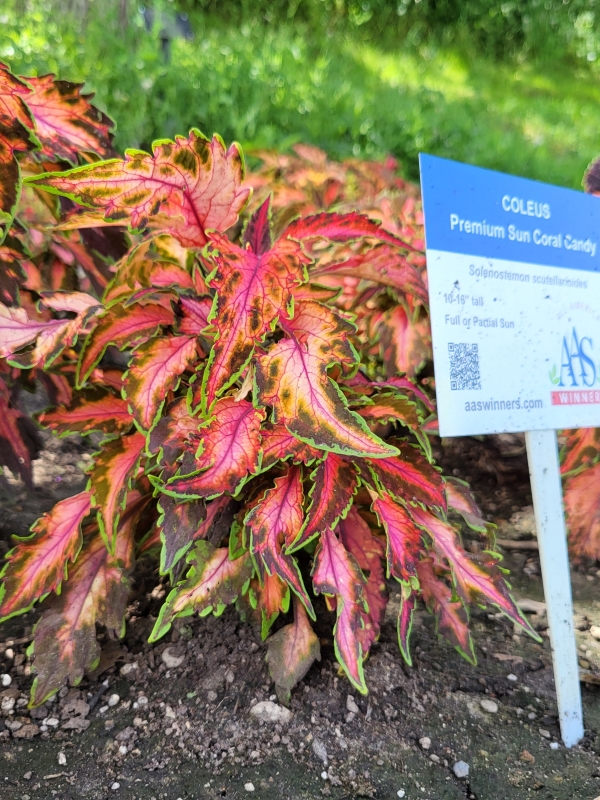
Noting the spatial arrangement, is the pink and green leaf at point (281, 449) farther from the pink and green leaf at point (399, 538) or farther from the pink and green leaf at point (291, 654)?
the pink and green leaf at point (291, 654)

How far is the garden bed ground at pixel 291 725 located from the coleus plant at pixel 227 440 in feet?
0.27

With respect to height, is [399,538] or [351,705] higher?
[399,538]

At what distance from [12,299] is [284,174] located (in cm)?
113

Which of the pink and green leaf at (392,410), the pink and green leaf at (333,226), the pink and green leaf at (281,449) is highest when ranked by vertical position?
the pink and green leaf at (333,226)

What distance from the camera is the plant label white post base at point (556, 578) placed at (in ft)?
3.61

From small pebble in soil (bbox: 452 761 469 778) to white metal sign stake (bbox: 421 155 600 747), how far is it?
192 millimetres

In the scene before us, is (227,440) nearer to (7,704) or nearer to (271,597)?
(271,597)

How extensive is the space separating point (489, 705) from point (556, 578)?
0.85 feet

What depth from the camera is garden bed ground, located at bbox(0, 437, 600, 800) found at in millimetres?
992

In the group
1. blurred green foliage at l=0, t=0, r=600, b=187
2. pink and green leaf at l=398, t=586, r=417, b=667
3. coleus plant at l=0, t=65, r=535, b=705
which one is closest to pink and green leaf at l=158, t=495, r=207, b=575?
coleus plant at l=0, t=65, r=535, b=705

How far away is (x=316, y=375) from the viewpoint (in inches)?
36.4

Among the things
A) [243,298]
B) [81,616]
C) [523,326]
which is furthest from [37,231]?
[523,326]

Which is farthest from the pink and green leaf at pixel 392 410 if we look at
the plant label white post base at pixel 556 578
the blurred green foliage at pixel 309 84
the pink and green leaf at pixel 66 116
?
the blurred green foliage at pixel 309 84

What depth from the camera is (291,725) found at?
1.08m
